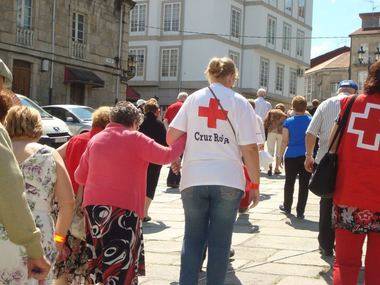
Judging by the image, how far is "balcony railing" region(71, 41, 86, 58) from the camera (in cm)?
2961

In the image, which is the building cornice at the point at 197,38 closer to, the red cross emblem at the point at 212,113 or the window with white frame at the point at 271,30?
the window with white frame at the point at 271,30

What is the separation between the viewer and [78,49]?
98.3ft

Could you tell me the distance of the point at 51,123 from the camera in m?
16.9

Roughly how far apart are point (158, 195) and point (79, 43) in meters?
20.2

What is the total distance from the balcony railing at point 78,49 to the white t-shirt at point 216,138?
25883 mm

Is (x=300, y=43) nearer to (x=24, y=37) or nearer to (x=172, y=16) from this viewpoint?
(x=172, y=16)

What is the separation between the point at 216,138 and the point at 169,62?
40392 mm

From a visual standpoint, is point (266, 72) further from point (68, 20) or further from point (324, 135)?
point (324, 135)

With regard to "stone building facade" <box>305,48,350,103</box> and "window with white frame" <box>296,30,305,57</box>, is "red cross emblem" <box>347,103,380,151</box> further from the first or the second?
"stone building facade" <box>305,48,350,103</box>

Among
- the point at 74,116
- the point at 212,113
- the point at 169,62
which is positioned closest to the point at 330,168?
the point at 212,113

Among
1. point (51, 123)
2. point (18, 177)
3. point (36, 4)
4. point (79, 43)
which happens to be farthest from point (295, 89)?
point (18, 177)

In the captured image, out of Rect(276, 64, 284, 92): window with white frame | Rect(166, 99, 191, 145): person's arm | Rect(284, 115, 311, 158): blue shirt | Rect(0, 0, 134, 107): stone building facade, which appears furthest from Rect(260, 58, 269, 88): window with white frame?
Rect(166, 99, 191, 145): person's arm

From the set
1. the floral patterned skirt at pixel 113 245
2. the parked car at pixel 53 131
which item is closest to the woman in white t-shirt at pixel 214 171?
the floral patterned skirt at pixel 113 245

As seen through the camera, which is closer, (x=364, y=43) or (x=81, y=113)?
(x=81, y=113)
